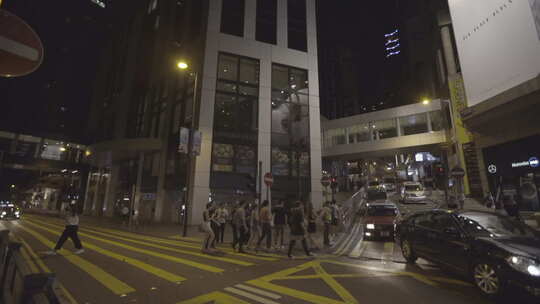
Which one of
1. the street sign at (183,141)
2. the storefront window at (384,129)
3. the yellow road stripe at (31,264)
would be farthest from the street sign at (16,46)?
the storefront window at (384,129)

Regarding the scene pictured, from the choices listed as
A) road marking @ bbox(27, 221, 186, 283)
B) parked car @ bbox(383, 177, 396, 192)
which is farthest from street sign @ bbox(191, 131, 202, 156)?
parked car @ bbox(383, 177, 396, 192)

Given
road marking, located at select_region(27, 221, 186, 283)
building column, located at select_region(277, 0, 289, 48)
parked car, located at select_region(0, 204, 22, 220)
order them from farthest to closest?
building column, located at select_region(277, 0, 289, 48), parked car, located at select_region(0, 204, 22, 220), road marking, located at select_region(27, 221, 186, 283)

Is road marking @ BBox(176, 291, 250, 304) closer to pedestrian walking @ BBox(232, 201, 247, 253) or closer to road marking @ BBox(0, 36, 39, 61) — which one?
road marking @ BBox(0, 36, 39, 61)

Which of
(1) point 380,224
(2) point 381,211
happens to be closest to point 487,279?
(1) point 380,224

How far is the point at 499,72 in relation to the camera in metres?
15.4

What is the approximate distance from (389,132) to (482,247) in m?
31.8

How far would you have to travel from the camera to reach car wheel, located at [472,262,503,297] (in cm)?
447

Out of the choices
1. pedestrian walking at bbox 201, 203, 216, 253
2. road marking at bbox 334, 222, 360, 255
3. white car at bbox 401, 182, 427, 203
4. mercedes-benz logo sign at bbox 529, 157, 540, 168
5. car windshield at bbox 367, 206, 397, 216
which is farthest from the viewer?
white car at bbox 401, 182, 427, 203

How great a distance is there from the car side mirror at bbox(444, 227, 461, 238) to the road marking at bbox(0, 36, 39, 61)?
7.72 meters

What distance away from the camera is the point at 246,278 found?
5.84 meters

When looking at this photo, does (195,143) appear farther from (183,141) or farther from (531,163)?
(531,163)

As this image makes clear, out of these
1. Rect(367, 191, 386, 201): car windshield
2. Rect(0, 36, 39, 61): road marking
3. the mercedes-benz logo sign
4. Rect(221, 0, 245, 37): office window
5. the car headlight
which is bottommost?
the car headlight

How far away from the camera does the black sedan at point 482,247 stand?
4.22 m

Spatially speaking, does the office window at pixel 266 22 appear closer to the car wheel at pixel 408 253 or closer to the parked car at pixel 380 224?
the parked car at pixel 380 224
